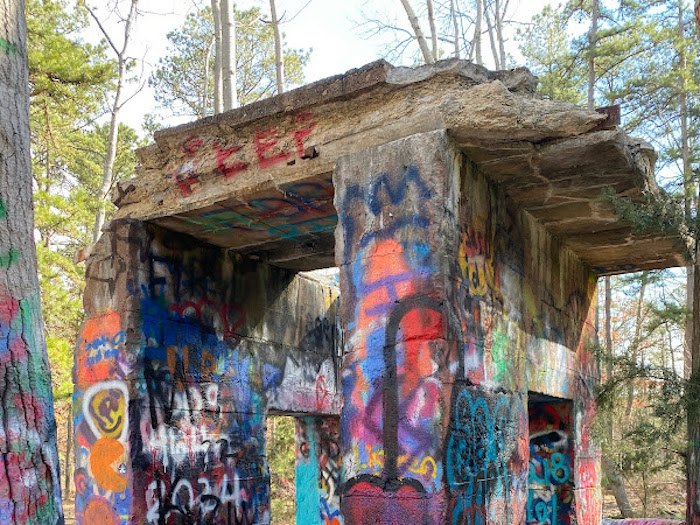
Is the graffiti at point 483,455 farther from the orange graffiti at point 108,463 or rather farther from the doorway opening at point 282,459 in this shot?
the doorway opening at point 282,459

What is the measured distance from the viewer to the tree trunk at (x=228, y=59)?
40.8 ft

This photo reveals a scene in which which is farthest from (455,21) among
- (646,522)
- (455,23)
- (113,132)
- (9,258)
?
(9,258)

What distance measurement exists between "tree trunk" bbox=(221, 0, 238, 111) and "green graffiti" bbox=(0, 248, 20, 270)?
9.83 meters

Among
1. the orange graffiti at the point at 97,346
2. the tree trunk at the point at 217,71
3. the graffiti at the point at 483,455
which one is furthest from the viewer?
the tree trunk at the point at 217,71

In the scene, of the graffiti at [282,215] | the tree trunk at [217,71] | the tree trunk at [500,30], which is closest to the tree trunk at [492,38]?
the tree trunk at [500,30]

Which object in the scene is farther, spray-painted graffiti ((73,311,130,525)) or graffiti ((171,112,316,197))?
spray-painted graffiti ((73,311,130,525))

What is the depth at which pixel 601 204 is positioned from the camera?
6.42 m

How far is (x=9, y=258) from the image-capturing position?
2770 millimetres

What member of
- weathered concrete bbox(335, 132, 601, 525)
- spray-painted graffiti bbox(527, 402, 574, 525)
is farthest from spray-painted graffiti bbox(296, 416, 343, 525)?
weathered concrete bbox(335, 132, 601, 525)

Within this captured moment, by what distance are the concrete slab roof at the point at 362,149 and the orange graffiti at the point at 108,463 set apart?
6.78ft

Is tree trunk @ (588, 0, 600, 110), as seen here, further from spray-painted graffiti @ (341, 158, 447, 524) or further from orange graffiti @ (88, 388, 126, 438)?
orange graffiti @ (88, 388, 126, 438)

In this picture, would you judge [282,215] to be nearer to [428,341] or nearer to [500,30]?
[428,341]

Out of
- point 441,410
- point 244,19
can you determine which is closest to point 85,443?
point 441,410

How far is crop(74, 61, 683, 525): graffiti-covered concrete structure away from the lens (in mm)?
4738
